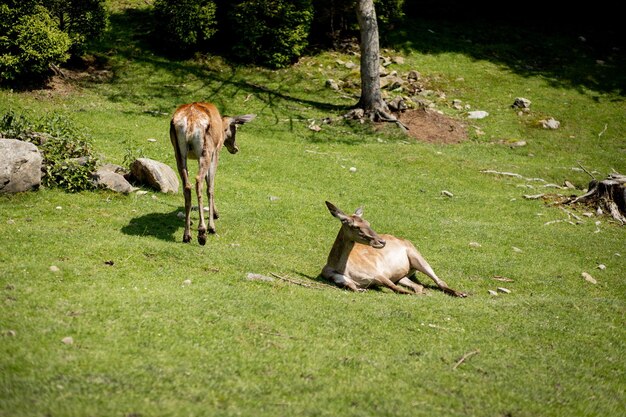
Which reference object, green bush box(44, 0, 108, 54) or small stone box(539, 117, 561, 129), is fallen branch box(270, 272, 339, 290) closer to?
green bush box(44, 0, 108, 54)

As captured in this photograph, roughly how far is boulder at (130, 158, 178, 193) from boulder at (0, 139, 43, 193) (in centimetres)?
199

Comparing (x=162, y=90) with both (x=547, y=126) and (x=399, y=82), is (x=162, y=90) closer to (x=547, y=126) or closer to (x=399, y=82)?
(x=399, y=82)

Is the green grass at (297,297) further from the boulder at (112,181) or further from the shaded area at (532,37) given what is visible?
the shaded area at (532,37)

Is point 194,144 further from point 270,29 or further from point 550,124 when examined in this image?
point 550,124

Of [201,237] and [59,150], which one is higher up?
[59,150]

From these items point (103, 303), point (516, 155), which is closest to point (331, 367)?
point (103, 303)

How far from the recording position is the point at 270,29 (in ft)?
79.4

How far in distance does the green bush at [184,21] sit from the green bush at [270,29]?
1.08m

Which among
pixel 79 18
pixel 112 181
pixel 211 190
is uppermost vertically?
pixel 79 18

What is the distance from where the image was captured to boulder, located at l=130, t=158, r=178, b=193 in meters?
12.7

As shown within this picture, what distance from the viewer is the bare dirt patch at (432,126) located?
2028cm

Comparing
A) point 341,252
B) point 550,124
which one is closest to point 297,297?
point 341,252

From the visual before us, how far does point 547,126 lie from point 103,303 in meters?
18.8

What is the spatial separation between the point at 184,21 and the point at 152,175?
12.4 meters
